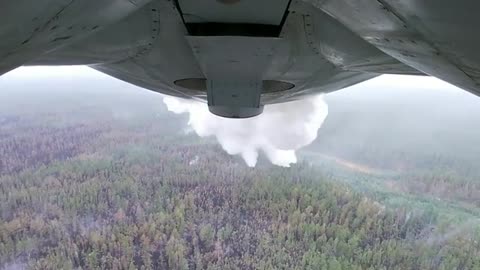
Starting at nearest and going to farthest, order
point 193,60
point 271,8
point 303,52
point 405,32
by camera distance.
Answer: point 405,32, point 271,8, point 303,52, point 193,60

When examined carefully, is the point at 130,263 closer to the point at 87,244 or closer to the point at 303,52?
the point at 87,244

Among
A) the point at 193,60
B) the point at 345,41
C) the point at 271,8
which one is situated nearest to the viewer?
the point at 271,8

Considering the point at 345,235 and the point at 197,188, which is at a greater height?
the point at 197,188

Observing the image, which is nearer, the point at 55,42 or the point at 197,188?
the point at 55,42

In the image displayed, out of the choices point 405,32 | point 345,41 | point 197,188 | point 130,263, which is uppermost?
point 345,41

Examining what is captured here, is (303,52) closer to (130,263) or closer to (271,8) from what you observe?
(271,8)

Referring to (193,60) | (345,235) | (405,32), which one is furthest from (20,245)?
(405,32)
